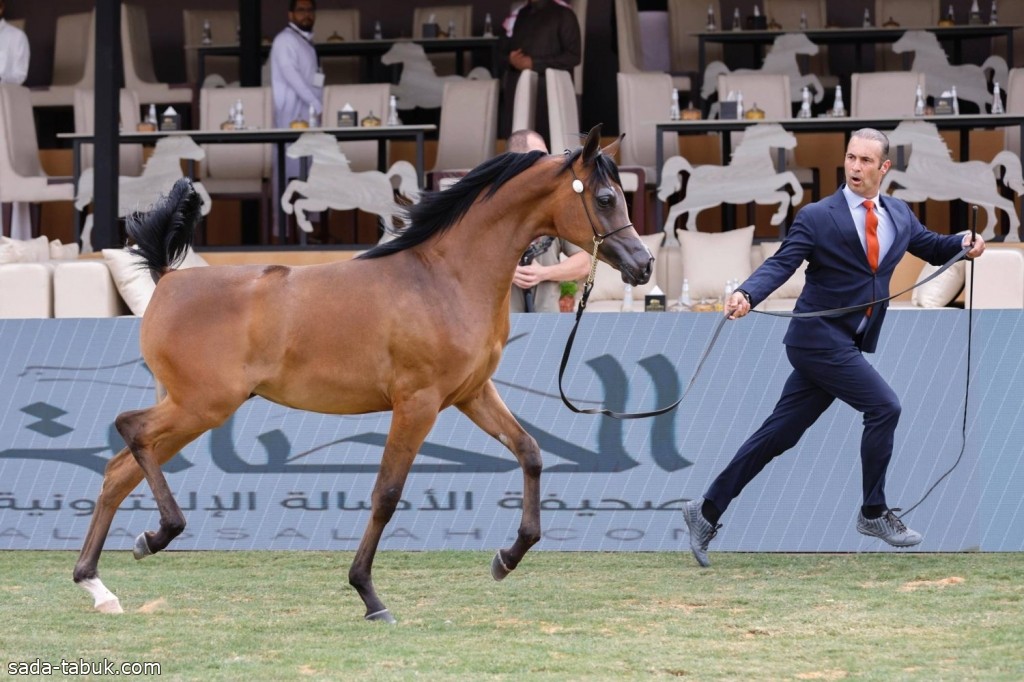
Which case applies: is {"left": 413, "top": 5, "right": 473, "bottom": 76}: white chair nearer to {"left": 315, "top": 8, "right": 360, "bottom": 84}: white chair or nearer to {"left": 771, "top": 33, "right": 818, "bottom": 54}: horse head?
{"left": 315, "top": 8, "right": 360, "bottom": 84}: white chair

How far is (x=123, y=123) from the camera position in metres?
12.8

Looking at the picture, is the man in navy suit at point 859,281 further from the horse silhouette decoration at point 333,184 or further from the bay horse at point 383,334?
the horse silhouette decoration at point 333,184

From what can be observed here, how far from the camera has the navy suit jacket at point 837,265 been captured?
18.6 ft

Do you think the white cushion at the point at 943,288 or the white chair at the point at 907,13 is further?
the white chair at the point at 907,13

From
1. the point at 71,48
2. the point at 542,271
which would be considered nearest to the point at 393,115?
the point at 71,48

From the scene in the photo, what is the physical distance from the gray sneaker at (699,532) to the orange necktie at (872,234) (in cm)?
118

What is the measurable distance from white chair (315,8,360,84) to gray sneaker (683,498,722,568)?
1010cm

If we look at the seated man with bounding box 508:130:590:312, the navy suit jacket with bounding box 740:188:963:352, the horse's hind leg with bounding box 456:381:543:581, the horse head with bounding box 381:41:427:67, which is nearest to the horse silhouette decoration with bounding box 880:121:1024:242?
the seated man with bounding box 508:130:590:312

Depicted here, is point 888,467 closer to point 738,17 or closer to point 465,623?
point 465,623

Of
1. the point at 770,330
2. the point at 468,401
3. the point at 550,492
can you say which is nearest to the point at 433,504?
the point at 550,492

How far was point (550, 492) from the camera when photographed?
6.48 meters

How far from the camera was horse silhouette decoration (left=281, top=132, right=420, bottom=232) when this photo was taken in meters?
10.9

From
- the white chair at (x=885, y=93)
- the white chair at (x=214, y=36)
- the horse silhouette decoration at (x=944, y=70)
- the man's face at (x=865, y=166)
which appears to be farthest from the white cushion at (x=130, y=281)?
the horse silhouette decoration at (x=944, y=70)

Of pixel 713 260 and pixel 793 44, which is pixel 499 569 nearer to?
pixel 713 260
